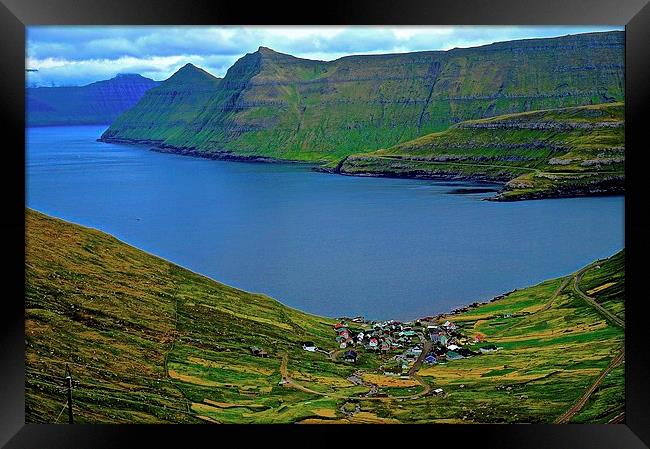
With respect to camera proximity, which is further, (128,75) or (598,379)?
(128,75)

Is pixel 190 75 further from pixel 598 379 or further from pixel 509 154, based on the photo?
pixel 598 379

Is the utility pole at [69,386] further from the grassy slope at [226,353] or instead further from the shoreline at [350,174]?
the shoreline at [350,174]

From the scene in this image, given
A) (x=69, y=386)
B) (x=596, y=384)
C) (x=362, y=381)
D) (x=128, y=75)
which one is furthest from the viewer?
(x=128, y=75)

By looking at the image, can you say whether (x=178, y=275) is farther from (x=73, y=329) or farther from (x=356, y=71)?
(x=356, y=71)

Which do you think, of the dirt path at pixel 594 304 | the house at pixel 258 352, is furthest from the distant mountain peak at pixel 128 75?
the dirt path at pixel 594 304

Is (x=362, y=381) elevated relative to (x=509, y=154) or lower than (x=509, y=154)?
lower

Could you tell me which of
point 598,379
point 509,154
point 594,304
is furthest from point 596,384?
point 509,154
